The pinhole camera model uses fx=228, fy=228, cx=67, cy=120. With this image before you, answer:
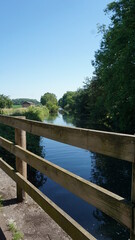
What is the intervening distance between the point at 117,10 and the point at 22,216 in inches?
831

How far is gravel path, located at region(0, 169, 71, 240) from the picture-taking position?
102 inches

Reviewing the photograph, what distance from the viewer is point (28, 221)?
115 inches

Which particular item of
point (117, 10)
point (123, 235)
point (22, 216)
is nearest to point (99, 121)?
point (117, 10)

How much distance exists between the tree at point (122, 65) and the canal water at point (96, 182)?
21.0 ft

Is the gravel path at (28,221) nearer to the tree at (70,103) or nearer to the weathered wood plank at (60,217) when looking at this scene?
the weathered wood plank at (60,217)

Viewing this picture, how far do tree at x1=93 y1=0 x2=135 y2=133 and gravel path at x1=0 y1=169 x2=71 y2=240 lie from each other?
1393 cm

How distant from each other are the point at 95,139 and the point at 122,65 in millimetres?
16278

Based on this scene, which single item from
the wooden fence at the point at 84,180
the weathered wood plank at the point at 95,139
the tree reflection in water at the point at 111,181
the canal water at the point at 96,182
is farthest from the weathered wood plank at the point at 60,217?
the tree reflection in water at the point at 111,181

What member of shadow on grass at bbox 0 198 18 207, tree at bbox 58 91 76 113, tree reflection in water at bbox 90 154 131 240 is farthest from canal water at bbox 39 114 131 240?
tree at bbox 58 91 76 113

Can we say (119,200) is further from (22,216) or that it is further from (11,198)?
(11,198)

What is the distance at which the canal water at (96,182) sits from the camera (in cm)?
582

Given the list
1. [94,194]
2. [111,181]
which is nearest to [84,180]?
[94,194]

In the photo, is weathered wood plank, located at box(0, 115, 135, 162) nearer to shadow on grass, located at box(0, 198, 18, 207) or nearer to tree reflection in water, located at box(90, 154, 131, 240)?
shadow on grass, located at box(0, 198, 18, 207)

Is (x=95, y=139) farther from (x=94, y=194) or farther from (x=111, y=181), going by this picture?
(x=111, y=181)
